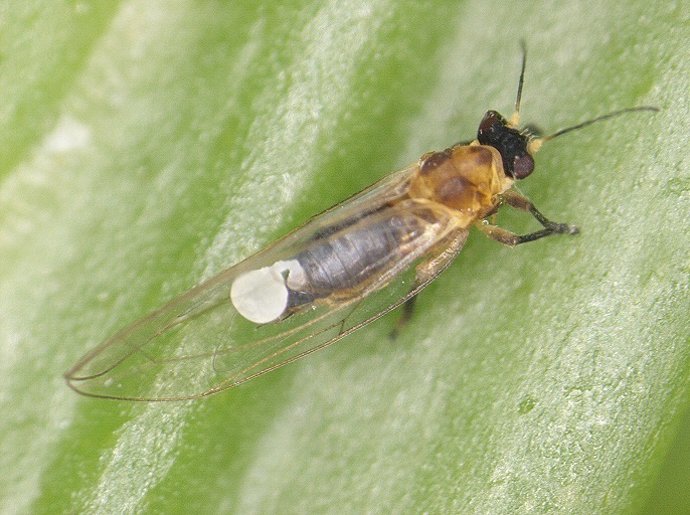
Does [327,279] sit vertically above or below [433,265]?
above

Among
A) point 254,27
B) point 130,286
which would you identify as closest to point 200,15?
point 254,27

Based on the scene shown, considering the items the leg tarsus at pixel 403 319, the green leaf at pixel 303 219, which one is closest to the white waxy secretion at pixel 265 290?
the green leaf at pixel 303 219

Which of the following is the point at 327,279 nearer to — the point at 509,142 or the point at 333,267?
the point at 333,267

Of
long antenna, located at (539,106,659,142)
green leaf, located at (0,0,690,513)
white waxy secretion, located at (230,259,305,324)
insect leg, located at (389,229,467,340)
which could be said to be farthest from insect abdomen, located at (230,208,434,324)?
long antenna, located at (539,106,659,142)

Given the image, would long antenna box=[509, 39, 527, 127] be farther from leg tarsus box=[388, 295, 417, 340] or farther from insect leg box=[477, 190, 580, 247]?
leg tarsus box=[388, 295, 417, 340]

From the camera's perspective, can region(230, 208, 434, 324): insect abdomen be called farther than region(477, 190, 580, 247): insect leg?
Yes

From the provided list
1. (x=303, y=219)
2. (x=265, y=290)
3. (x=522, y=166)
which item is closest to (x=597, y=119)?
(x=522, y=166)

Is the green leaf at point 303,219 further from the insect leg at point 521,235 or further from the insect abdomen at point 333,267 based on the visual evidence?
Answer: the insect abdomen at point 333,267
